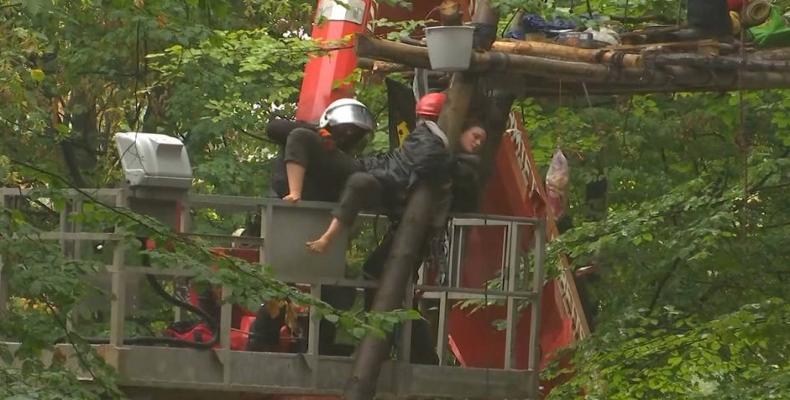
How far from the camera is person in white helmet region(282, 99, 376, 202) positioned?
42.3ft

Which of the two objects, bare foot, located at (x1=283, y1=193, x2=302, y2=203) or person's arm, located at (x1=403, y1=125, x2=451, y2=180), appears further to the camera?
person's arm, located at (x1=403, y1=125, x2=451, y2=180)

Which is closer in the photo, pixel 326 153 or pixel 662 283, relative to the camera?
pixel 326 153

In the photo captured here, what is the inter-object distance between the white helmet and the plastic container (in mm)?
655

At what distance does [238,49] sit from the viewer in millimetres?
18094

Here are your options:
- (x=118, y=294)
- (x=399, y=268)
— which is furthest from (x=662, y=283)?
(x=118, y=294)

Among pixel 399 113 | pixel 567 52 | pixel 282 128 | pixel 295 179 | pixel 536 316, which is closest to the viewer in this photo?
pixel 295 179

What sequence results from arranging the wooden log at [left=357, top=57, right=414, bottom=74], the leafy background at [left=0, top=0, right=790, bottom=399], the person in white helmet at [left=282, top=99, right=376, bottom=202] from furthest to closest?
the wooden log at [left=357, top=57, right=414, bottom=74], the person in white helmet at [left=282, top=99, right=376, bottom=202], the leafy background at [left=0, top=0, right=790, bottom=399]

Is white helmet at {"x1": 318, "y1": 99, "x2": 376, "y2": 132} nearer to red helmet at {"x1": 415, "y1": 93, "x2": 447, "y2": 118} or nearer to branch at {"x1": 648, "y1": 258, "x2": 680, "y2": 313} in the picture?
red helmet at {"x1": 415, "y1": 93, "x2": 447, "y2": 118}

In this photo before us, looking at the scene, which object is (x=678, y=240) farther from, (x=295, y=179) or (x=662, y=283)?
(x=295, y=179)

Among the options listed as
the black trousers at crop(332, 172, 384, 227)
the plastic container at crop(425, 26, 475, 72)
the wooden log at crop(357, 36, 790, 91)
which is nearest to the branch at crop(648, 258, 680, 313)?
the wooden log at crop(357, 36, 790, 91)

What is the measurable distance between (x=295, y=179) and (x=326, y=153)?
0.94ft

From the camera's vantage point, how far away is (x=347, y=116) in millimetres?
13359

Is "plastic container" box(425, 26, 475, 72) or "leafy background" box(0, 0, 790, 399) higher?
"plastic container" box(425, 26, 475, 72)

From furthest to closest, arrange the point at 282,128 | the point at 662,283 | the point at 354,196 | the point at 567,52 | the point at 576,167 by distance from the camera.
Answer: the point at 576,167
the point at 662,283
the point at 567,52
the point at 282,128
the point at 354,196
